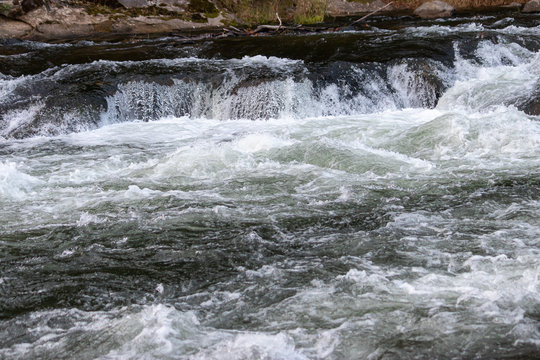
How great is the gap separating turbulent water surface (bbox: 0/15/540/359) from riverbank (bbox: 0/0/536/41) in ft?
19.4

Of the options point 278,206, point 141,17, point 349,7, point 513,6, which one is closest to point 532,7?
point 513,6

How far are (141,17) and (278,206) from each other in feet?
47.1

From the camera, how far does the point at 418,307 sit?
3859 millimetres

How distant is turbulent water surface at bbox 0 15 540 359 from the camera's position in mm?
3734

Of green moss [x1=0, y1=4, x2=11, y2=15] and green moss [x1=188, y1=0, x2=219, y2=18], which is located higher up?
green moss [x1=188, y1=0, x2=219, y2=18]

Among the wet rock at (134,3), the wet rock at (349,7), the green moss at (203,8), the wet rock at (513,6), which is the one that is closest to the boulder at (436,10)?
the wet rock at (513,6)

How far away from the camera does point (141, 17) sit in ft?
61.2

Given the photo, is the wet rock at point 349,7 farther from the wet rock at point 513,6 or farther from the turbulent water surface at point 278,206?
the turbulent water surface at point 278,206

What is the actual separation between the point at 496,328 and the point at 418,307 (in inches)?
19.8

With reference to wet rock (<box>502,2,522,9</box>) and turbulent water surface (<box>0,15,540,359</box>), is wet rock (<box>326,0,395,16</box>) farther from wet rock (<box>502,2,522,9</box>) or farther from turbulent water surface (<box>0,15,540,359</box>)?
turbulent water surface (<box>0,15,540,359</box>)

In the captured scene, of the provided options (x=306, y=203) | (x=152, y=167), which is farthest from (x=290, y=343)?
(x=152, y=167)

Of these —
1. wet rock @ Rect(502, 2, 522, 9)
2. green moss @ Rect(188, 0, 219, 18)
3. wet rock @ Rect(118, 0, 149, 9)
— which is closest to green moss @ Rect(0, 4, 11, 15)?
wet rock @ Rect(118, 0, 149, 9)

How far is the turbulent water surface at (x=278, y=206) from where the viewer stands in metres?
3.73

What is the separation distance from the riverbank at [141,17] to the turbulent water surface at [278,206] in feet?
19.4
